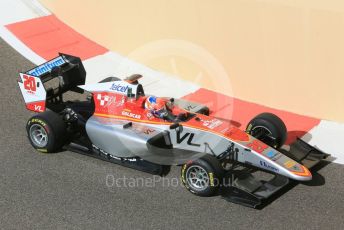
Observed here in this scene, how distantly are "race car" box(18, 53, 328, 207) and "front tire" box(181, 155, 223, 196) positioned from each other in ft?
A: 0.05

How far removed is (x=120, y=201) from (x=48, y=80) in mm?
2911

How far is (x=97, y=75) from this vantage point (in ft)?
40.9

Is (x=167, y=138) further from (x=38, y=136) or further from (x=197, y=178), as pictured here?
(x=38, y=136)

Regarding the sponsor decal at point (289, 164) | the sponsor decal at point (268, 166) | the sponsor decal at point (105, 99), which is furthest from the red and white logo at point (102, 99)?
the sponsor decal at point (289, 164)

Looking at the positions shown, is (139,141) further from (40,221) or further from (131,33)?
(131,33)

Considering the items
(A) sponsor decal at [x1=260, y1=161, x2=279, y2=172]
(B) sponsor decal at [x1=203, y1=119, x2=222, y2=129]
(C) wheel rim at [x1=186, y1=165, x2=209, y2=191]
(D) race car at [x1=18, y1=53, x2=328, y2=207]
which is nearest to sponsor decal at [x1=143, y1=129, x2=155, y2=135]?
(D) race car at [x1=18, y1=53, x2=328, y2=207]

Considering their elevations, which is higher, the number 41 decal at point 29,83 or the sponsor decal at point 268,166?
the number 41 decal at point 29,83

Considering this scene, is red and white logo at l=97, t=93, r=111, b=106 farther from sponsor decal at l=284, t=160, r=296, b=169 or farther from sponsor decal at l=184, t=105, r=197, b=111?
sponsor decal at l=284, t=160, r=296, b=169

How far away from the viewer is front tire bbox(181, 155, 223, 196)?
7.86 m

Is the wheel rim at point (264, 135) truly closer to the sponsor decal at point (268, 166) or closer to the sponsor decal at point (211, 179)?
the sponsor decal at point (268, 166)

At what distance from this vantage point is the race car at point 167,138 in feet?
26.6

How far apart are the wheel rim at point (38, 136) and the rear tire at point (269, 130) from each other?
11.7ft

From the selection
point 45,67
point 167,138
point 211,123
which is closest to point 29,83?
point 45,67

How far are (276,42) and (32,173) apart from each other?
17.4ft
